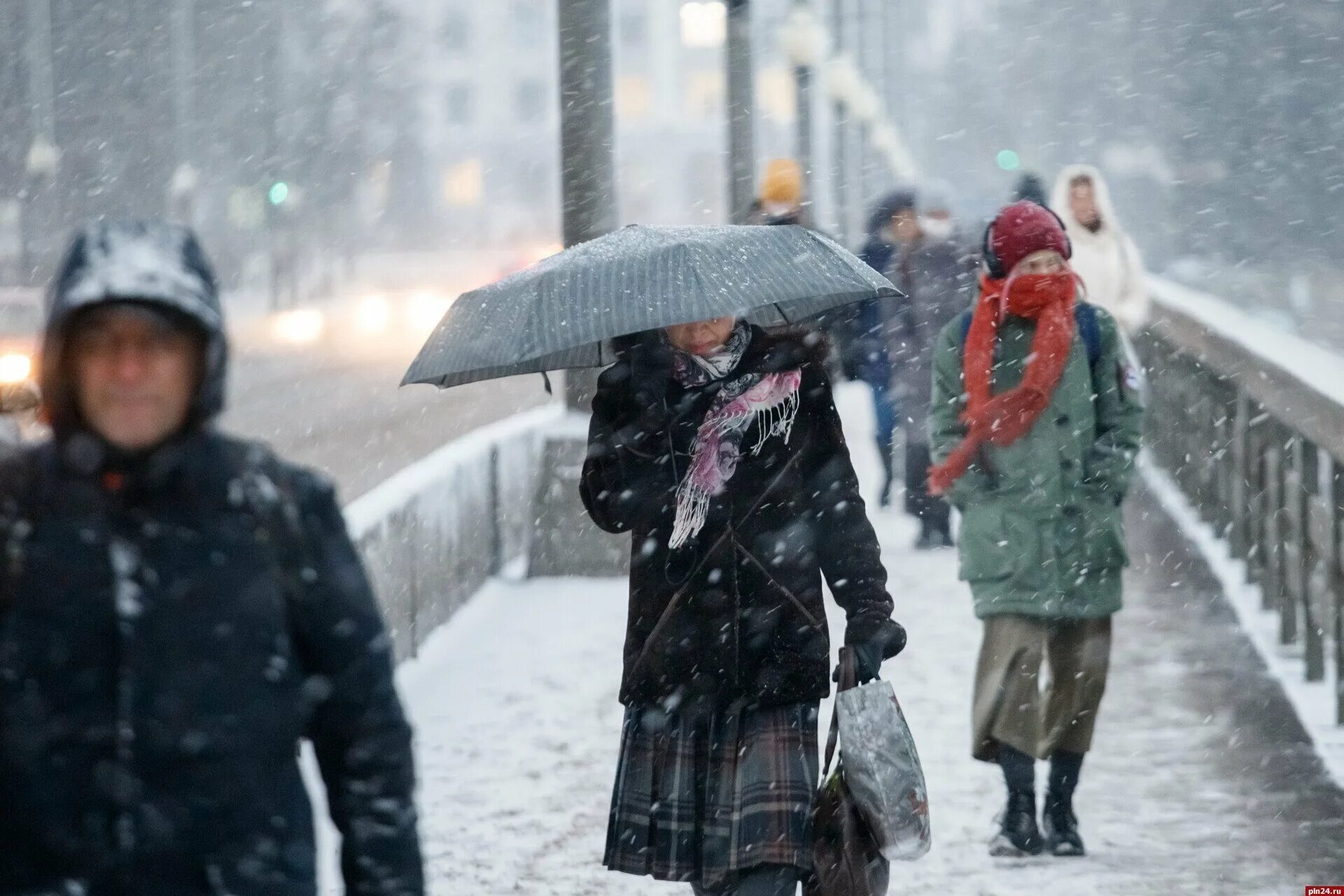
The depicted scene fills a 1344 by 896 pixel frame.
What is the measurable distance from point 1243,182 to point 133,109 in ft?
80.3

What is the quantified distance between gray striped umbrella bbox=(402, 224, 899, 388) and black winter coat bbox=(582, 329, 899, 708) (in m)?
0.14

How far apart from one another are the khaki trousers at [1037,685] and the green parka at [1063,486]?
3.4 inches

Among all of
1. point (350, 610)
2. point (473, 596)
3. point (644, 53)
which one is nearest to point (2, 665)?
point (350, 610)

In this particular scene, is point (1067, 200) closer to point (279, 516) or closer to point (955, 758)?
point (955, 758)

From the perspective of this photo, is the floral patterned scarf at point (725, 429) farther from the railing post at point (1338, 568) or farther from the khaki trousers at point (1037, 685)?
the railing post at point (1338, 568)

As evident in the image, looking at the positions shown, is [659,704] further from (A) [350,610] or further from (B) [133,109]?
(B) [133,109]

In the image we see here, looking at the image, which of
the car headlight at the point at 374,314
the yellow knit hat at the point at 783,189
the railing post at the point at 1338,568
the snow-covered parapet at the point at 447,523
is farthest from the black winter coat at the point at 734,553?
the car headlight at the point at 374,314

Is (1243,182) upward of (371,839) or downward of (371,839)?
upward

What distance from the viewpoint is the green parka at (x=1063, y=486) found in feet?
18.6

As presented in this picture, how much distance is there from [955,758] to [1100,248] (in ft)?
10.1

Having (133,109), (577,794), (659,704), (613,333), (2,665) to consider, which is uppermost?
(133,109)

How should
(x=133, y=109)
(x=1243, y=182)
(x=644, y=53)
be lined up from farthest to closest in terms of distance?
(x=644, y=53) → (x=1243, y=182) → (x=133, y=109)

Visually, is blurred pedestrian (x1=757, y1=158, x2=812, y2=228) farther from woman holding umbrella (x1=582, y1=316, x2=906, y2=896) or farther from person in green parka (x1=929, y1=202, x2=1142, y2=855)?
woman holding umbrella (x1=582, y1=316, x2=906, y2=896)

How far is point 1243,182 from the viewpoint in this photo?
47594mm
